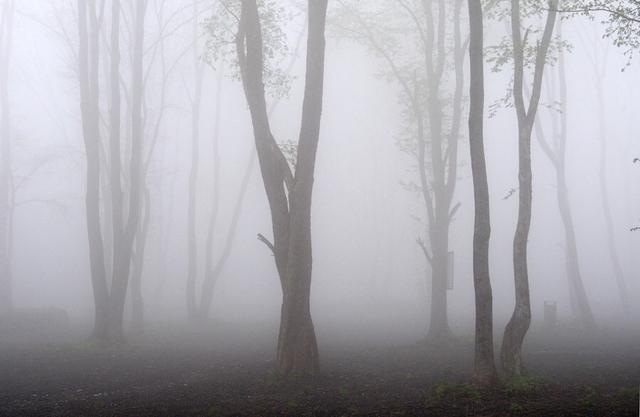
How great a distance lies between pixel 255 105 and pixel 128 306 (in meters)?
27.2

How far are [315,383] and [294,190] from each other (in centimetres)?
381

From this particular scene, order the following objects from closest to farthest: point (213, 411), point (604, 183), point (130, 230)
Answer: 1. point (213, 411)
2. point (130, 230)
3. point (604, 183)

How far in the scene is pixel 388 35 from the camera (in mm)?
22859

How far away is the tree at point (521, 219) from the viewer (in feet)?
37.1

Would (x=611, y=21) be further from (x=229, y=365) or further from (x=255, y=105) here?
(x=229, y=365)

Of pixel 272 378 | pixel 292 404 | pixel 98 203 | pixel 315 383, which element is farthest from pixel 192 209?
pixel 292 404

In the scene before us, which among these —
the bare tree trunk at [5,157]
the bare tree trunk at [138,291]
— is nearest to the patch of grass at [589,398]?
the bare tree trunk at [138,291]

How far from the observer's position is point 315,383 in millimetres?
11711

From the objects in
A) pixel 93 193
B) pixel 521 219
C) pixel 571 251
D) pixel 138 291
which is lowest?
pixel 138 291

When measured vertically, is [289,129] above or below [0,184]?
above

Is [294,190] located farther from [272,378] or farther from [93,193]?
[93,193]

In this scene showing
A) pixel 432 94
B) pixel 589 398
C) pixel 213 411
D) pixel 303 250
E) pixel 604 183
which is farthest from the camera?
pixel 604 183

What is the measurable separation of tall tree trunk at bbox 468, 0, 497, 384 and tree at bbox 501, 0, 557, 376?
62cm

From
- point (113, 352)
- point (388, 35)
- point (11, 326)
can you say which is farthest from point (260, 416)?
point (11, 326)
